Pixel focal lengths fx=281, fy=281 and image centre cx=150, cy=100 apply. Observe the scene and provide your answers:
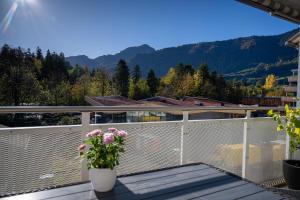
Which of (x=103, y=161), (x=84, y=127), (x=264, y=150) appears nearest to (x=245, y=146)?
(x=264, y=150)

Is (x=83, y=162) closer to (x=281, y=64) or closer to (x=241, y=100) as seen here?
(x=241, y=100)

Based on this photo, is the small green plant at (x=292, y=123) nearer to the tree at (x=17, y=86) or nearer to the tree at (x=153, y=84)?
the tree at (x=17, y=86)

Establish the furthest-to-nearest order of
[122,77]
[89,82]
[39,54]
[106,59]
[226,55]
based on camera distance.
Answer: [106,59]
[226,55]
[39,54]
[122,77]
[89,82]

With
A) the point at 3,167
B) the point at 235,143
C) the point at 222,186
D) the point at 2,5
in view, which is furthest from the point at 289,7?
the point at 2,5

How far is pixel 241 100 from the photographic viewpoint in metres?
53.7

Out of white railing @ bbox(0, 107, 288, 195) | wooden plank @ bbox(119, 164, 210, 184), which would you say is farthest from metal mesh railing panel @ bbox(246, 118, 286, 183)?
wooden plank @ bbox(119, 164, 210, 184)

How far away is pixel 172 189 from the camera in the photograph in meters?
1.77

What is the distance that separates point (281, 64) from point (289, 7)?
4424 inches

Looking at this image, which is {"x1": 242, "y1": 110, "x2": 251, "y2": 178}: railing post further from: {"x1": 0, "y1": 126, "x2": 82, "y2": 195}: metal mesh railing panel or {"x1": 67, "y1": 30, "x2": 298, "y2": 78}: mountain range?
{"x1": 67, "y1": 30, "x2": 298, "y2": 78}: mountain range

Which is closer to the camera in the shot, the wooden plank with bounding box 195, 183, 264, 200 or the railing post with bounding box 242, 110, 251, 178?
the wooden plank with bounding box 195, 183, 264, 200

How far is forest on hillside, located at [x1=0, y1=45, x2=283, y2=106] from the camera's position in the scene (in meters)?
38.2

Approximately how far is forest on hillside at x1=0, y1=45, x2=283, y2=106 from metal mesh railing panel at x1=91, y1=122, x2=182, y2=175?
117ft

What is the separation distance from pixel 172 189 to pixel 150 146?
0.92 m

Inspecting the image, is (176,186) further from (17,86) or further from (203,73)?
(203,73)
